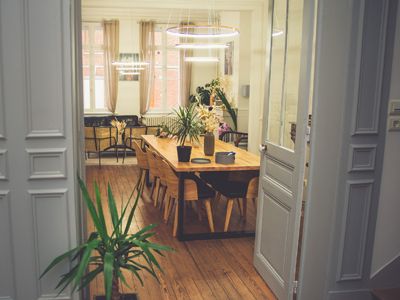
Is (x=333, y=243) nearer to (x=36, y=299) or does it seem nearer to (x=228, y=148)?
(x=36, y=299)

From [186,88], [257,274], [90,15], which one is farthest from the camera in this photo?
[186,88]

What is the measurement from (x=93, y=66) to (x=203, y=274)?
25.2 feet

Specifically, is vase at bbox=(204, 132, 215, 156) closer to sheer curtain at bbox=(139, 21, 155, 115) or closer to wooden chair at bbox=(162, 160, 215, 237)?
wooden chair at bbox=(162, 160, 215, 237)

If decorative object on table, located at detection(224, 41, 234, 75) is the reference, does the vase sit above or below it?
below

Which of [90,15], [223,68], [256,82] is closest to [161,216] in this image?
[256,82]

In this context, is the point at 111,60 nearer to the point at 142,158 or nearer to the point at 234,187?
the point at 142,158

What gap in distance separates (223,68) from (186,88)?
1.10 meters

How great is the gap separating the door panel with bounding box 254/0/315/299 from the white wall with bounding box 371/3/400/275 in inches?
23.6

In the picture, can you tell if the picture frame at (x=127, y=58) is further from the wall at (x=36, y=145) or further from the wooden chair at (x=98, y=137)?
the wall at (x=36, y=145)

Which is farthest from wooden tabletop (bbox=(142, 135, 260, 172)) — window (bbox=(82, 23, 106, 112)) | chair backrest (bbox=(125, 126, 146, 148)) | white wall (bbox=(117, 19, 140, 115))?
window (bbox=(82, 23, 106, 112))

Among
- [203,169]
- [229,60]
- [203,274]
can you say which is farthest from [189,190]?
[229,60]

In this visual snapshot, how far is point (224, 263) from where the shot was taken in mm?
3658

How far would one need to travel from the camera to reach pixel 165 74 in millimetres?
10477

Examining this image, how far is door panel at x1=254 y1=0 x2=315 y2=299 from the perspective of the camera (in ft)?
8.54
